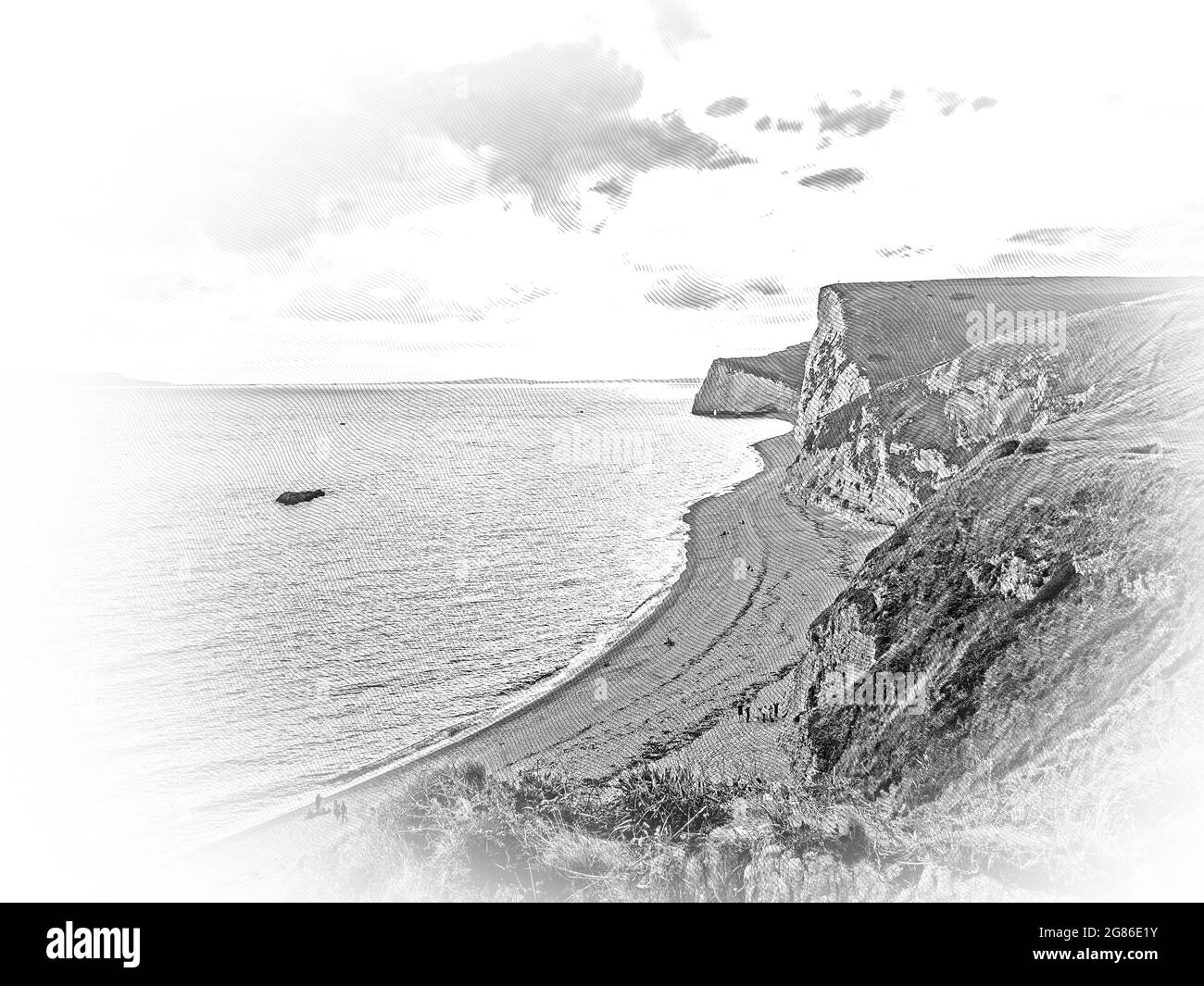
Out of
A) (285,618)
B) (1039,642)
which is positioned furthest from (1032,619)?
(285,618)

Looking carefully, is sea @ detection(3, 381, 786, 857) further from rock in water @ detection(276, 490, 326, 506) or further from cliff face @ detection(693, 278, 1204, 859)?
cliff face @ detection(693, 278, 1204, 859)

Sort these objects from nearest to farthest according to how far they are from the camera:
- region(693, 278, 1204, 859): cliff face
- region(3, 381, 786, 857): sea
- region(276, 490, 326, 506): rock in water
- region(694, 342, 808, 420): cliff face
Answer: region(693, 278, 1204, 859): cliff face, region(3, 381, 786, 857): sea, region(276, 490, 326, 506): rock in water, region(694, 342, 808, 420): cliff face

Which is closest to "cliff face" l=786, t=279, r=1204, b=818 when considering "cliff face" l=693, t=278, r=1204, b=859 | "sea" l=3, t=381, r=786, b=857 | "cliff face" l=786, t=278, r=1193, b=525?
"cliff face" l=693, t=278, r=1204, b=859

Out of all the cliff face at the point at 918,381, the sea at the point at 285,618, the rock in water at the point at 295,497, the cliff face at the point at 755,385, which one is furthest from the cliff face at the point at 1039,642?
the cliff face at the point at 755,385

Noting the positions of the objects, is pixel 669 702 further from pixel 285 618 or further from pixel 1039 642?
pixel 285 618

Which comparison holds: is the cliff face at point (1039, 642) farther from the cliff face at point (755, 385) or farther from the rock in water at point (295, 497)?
the cliff face at point (755, 385)
